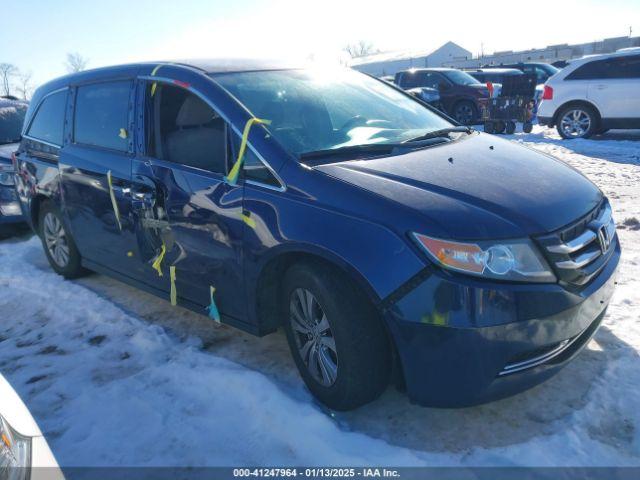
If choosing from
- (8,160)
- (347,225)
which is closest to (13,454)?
(347,225)

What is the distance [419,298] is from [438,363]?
0.29 metres

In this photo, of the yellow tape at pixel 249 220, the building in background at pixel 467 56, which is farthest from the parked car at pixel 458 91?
the building in background at pixel 467 56

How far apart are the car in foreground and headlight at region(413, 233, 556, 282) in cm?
153

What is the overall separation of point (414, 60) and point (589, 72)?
53.2m

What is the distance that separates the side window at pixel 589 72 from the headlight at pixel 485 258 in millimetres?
10022

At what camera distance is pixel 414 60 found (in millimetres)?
61000

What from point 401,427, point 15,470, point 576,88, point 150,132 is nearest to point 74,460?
point 15,470

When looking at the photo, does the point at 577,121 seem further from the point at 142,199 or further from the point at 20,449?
the point at 20,449

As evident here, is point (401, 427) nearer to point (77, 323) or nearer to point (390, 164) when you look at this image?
point (390, 164)

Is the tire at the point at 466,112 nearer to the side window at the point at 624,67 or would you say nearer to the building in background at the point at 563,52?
the side window at the point at 624,67

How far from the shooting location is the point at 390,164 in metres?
2.77

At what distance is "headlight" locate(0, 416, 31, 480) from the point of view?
1521 mm

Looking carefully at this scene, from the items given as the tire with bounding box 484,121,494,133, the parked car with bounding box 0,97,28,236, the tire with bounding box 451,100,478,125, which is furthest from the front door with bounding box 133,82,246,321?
the tire with bounding box 451,100,478,125

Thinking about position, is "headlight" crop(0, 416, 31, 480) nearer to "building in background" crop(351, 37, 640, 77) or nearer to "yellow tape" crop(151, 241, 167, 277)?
"yellow tape" crop(151, 241, 167, 277)
